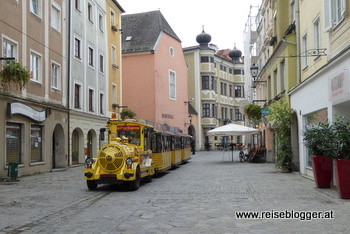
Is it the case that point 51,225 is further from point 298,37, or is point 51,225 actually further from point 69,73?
point 69,73

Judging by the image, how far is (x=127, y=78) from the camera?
4212cm

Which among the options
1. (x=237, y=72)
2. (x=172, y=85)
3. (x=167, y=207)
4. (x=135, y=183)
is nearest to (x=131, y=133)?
(x=135, y=183)

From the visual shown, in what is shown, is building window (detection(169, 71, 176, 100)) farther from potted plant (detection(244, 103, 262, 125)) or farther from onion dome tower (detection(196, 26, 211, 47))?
onion dome tower (detection(196, 26, 211, 47))

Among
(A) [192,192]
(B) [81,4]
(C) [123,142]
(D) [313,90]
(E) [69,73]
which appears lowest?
(A) [192,192]

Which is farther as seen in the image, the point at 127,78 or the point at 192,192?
the point at 127,78

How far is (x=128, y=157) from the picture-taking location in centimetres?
1368

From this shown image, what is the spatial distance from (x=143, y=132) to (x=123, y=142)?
1.15 metres

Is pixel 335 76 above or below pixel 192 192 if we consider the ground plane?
above

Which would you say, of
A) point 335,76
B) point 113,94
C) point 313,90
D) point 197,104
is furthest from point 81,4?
point 197,104

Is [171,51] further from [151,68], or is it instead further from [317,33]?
[317,33]

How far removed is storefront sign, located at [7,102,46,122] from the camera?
1747 cm

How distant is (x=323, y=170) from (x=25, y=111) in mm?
12658

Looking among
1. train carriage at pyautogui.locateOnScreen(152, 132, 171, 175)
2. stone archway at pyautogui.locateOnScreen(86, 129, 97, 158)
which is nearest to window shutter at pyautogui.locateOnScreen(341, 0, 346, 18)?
train carriage at pyautogui.locateOnScreen(152, 132, 171, 175)

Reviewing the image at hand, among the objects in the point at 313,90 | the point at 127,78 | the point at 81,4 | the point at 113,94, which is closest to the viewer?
the point at 313,90
